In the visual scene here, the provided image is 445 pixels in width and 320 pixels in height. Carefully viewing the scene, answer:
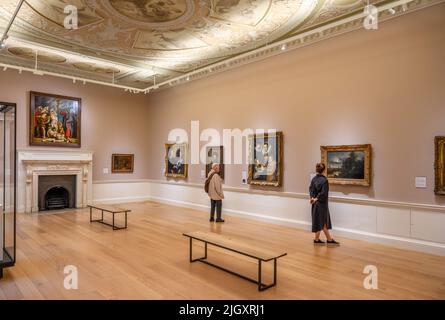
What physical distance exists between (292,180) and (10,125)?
671cm

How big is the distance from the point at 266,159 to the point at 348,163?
2.55m

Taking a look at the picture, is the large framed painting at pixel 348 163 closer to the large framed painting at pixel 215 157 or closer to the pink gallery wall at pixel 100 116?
the large framed painting at pixel 215 157

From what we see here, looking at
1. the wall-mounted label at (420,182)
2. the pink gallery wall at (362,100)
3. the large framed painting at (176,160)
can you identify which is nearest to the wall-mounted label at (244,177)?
the pink gallery wall at (362,100)

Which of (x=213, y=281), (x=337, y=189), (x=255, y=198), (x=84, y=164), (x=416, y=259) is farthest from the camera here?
(x=84, y=164)

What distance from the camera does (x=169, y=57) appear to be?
10.1 m

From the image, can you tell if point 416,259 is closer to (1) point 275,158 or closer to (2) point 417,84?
(2) point 417,84

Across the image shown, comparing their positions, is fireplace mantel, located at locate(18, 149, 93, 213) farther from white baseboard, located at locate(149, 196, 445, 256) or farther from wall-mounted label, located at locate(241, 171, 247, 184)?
wall-mounted label, located at locate(241, 171, 247, 184)

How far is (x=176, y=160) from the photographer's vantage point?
1302 centimetres

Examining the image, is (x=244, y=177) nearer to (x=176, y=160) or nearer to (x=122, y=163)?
(x=176, y=160)

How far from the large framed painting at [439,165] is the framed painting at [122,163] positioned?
1144 centimetres

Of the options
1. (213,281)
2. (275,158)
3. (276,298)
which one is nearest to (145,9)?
(275,158)

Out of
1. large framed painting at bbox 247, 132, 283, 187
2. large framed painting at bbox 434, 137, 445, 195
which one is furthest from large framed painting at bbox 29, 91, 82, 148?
large framed painting at bbox 434, 137, 445, 195

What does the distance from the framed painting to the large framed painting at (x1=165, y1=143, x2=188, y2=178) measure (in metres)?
1.79

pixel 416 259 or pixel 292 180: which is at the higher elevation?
pixel 292 180
